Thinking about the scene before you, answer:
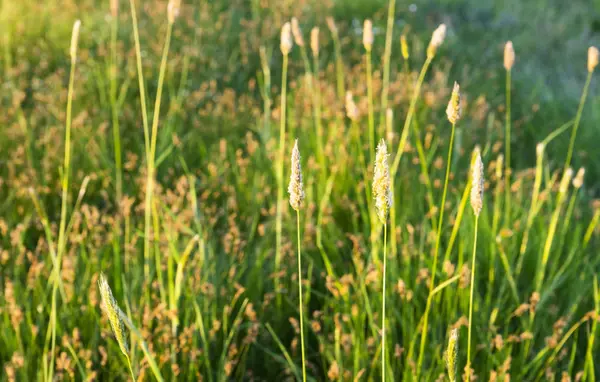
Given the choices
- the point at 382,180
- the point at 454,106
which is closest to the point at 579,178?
the point at 454,106

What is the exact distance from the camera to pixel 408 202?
2.58 m

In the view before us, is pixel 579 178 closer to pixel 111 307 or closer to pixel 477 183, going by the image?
pixel 477 183

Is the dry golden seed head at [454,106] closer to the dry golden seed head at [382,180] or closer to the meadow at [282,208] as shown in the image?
the meadow at [282,208]

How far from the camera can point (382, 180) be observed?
93 centimetres

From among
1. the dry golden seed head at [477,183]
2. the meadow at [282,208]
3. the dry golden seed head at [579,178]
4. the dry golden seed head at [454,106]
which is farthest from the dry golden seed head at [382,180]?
the dry golden seed head at [579,178]

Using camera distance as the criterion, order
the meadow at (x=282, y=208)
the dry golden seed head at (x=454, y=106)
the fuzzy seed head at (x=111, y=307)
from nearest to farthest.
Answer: the fuzzy seed head at (x=111, y=307)
the dry golden seed head at (x=454, y=106)
the meadow at (x=282, y=208)

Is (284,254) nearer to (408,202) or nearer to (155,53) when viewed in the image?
(408,202)

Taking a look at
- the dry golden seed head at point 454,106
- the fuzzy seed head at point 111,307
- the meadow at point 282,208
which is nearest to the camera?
the fuzzy seed head at point 111,307

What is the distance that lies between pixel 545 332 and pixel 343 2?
371 centimetres

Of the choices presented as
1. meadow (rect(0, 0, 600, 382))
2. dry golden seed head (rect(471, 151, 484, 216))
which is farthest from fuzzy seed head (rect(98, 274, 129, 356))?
dry golden seed head (rect(471, 151, 484, 216))

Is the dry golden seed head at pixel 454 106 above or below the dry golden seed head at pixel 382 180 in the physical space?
above

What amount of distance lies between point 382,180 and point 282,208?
1.43 meters

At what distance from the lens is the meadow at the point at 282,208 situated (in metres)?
1.78

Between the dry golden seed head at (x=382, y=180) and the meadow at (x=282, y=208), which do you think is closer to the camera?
the dry golden seed head at (x=382, y=180)
